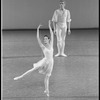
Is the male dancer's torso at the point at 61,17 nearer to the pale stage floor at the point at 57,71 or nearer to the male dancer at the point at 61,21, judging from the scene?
the male dancer at the point at 61,21

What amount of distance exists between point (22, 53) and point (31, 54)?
17.9 inches

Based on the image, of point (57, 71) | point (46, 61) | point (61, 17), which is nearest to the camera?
point (46, 61)

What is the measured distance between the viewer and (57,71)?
9484 millimetres

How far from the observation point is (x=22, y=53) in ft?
41.1

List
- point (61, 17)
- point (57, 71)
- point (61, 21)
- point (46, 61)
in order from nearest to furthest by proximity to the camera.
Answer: point (46, 61) → point (57, 71) → point (61, 17) → point (61, 21)

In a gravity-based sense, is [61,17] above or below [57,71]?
above

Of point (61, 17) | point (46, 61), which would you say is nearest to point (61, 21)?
point (61, 17)

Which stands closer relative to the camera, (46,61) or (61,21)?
(46,61)

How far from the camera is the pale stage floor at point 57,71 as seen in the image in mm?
7384

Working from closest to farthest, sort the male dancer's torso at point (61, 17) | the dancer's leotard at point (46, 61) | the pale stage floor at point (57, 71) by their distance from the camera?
the dancer's leotard at point (46, 61) → the pale stage floor at point (57, 71) → the male dancer's torso at point (61, 17)

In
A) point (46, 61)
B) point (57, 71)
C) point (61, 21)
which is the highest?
point (61, 21)

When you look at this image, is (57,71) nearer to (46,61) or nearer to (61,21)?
(61,21)

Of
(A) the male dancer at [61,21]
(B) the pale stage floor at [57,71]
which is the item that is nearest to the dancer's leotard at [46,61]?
(B) the pale stage floor at [57,71]

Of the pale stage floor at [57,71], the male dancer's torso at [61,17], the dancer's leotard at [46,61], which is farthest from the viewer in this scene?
the male dancer's torso at [61,17]
